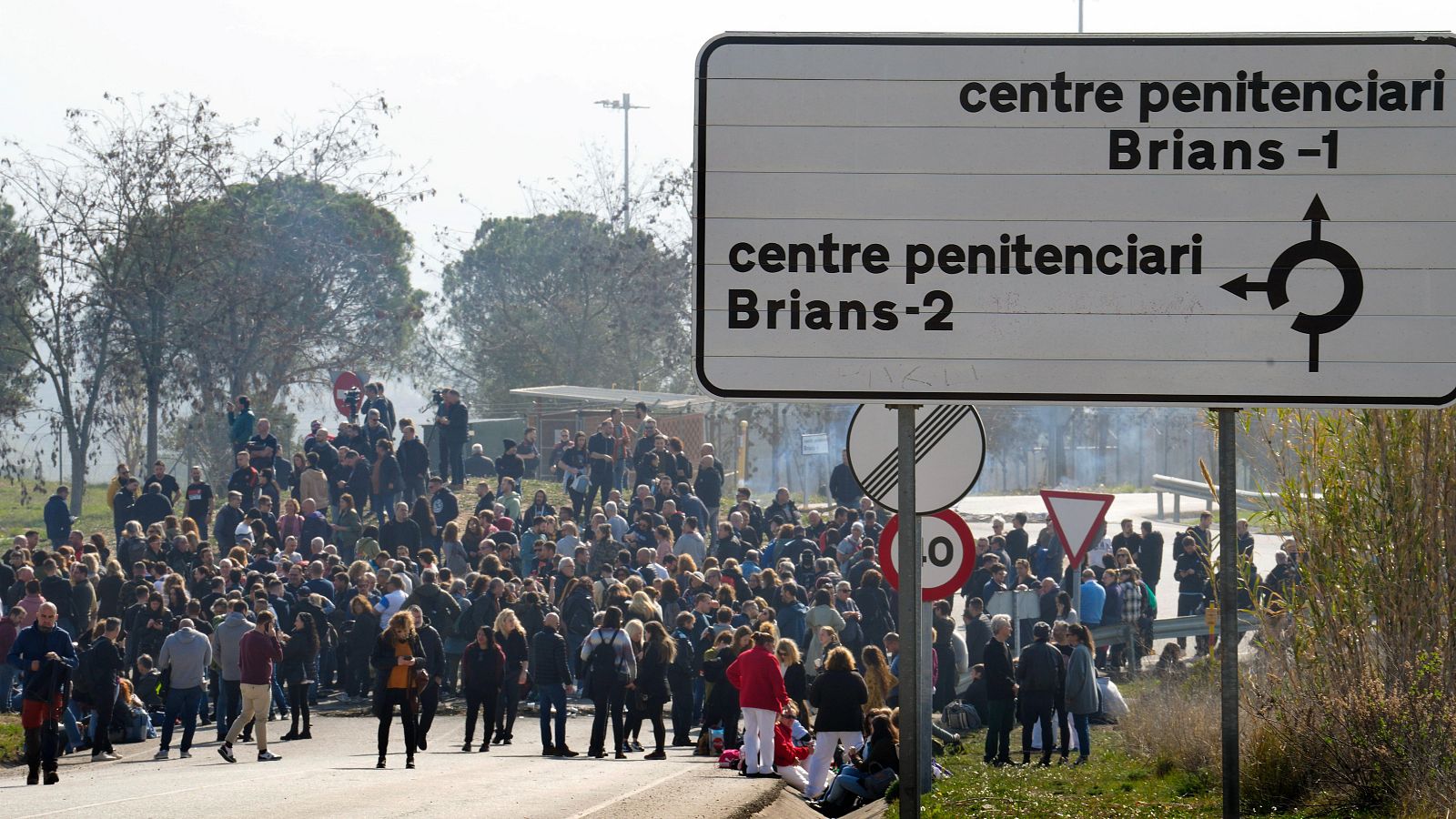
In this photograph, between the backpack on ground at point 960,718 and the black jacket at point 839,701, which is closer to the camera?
the black jacket at point 839,701

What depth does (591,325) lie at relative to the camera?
2544 inches

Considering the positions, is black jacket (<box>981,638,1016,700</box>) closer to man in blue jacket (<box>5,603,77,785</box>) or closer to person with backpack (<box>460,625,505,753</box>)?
person with backpack (<box>460,625,505,753</box>)

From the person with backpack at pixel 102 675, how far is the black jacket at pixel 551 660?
15.3 feet

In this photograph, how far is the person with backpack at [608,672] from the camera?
752 inches

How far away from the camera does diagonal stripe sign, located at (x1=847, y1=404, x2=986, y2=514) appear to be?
8.87 meters

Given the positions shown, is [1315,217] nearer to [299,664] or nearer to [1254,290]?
[1254,290]

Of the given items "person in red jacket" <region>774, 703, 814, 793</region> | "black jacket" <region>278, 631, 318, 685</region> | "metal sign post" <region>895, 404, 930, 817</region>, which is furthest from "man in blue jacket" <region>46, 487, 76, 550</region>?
"metal sign post" <region>895, 404, 930, 817</region>

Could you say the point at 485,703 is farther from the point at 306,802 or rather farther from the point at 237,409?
the point at 237,409

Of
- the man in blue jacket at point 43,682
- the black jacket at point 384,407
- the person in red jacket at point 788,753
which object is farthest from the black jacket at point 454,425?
the person in red jacket at point 788,753

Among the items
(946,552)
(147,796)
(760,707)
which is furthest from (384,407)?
(946,552)

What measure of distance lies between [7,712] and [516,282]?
53.1 m

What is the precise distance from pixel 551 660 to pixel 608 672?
64 cm

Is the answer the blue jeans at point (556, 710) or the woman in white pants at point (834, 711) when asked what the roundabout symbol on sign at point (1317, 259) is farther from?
the blue jeans at point (556, 710)

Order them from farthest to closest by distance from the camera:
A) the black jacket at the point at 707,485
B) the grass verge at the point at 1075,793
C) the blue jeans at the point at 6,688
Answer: the black jacket at the point at 707,485 < the blue jeans at the point at 6,688 < the grass verge at the point at 1075,793
